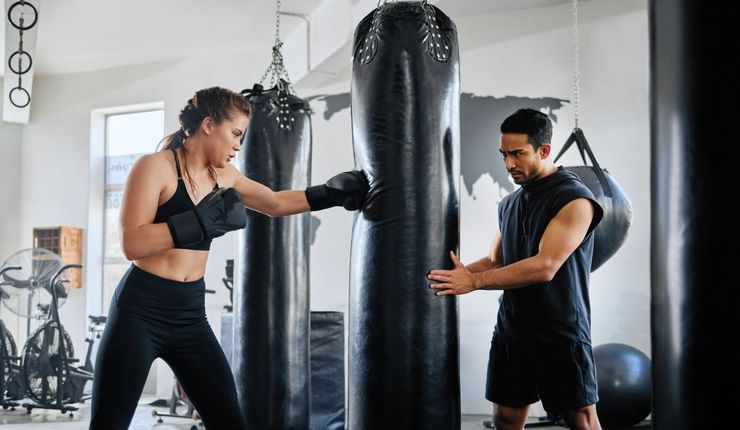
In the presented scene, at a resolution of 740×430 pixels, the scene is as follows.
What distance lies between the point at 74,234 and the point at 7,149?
1.43 m

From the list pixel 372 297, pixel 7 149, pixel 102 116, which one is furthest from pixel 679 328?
pixel 7 149

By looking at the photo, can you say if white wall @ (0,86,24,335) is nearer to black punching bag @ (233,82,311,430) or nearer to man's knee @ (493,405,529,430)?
black punching bag @ (233,82,311,430)

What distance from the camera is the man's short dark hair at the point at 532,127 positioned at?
2.40 metres

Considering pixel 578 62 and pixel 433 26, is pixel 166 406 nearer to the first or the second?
pixel 578 62

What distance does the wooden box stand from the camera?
24.8ft

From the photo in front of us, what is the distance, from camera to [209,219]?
2.16m

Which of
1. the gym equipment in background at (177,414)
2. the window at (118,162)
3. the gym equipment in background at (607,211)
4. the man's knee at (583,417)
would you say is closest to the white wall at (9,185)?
the window at (118,162)

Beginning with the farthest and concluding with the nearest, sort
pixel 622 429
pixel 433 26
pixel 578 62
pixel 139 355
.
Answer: pixel 578 62 < pixel 622 429 < pixel 433 26 < pixel 139 355

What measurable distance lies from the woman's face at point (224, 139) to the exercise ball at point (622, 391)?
3083mm

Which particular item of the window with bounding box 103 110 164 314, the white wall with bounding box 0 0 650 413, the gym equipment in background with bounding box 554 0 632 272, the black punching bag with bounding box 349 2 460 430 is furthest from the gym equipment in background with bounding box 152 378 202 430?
the black punching bag with bounding box 349 2 460 430

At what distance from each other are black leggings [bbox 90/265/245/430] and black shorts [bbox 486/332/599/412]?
2.84 ft

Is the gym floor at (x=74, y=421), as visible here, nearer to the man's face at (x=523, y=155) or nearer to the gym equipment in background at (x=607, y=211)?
the gym equipment in background at (x=607, y=211)

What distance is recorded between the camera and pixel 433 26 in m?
2.31

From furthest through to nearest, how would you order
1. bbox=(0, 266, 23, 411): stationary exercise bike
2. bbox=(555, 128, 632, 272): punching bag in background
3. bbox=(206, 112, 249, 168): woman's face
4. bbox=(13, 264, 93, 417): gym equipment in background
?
bbox=(0, 266, 23, 411): stationary exercise bike → bbox=(13, 264, 93, 417): gym equipment in background → bbox=(555, 128, 632, 272): punching bag in background → bbox=(206, 112, 249, 168): woman's face
